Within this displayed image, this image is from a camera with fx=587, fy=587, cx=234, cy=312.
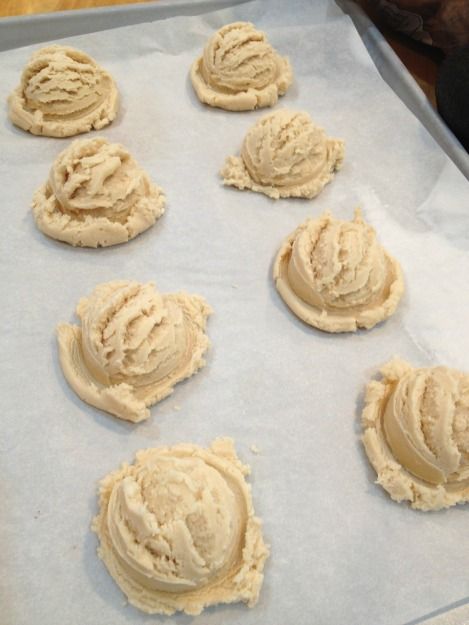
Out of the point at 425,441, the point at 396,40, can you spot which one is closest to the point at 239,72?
the point at 396,40

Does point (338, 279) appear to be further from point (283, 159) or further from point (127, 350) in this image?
point (127, 350)

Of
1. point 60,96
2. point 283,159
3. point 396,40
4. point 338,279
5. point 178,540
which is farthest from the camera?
point 396,40

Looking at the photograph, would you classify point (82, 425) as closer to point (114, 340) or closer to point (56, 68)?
point (114, 340)

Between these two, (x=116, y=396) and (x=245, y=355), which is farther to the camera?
(x=245, y=355)

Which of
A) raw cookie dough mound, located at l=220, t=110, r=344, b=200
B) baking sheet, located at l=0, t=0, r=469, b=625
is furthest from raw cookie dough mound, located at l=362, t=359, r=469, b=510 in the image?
raw cookie dough mound, located at l=220, t=110, r=344, b=200

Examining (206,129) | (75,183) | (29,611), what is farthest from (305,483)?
(206,129)

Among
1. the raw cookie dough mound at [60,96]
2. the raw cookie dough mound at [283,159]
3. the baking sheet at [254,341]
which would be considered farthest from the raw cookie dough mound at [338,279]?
the raw cookie dough mound at [60,96]
